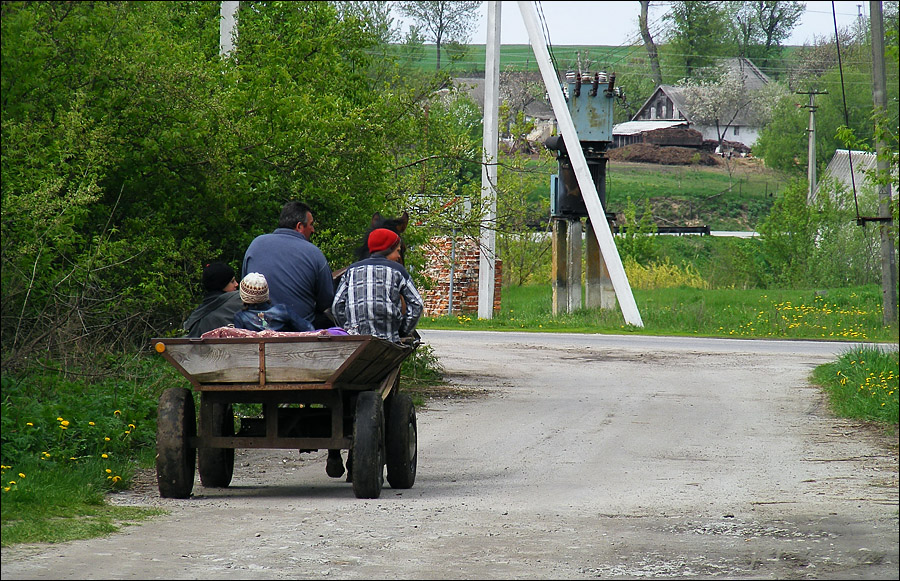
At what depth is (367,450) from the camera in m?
8.15

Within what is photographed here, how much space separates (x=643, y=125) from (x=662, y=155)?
12182mm

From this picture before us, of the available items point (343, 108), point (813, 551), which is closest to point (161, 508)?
point (813, 551)

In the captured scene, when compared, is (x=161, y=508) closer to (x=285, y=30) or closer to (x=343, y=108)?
(x=343, y=108)

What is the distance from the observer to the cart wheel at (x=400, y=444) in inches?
343

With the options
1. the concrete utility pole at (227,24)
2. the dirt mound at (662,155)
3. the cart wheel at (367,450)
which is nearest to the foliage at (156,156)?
the concrete utility pole at (227,24)

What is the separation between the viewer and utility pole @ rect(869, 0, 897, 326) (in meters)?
14.1

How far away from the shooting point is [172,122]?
39.9 feet

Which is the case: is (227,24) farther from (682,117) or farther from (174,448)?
(682,117)

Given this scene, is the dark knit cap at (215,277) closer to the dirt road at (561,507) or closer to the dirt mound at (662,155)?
the dirt road at (561,507)

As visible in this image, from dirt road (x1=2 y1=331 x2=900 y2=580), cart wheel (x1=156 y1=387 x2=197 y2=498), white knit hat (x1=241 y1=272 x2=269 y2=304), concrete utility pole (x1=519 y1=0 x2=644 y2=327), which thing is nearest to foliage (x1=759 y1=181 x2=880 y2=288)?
concrete utility pole (x1=519 y1=0 x2=644 y2=327)

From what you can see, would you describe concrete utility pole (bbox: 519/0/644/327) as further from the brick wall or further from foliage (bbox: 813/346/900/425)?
foliage (bbox: 813/346/900/425)

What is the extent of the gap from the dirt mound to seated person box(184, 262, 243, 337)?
278 ft

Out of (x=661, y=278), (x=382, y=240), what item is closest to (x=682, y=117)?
(x=661, y=278)

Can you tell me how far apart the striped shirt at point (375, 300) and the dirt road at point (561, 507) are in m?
1.25
